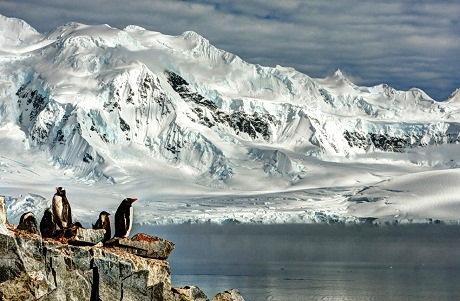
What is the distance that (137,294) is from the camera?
2145 centimetres

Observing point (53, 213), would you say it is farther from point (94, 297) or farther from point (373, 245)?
point (373, 245)

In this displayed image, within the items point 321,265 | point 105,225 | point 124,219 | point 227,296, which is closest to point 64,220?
point 105,225

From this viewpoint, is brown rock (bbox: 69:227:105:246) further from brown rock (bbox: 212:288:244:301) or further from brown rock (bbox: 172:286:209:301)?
brown rock (bbox: 212:288:244:301)

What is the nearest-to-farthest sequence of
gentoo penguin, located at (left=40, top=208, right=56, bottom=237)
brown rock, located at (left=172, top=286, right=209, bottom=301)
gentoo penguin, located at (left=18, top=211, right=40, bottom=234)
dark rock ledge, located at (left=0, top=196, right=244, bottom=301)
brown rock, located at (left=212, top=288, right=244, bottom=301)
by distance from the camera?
1. dark rock ledge, located at (left=0, top=196, right=244, bottom=301)
2. gentoo penguin, located at (left=18, top=211, right=40, bottom=234)
3. gentoo penguin, located at (left=40, top=208, right=56, bottom=237)
4. brown rock, located at (left=172, top=286, right=209, bottom=301)
5. brown rock, located at (left=212, top=288, right=244, bottom=301)

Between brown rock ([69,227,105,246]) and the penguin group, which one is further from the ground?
the penguin group

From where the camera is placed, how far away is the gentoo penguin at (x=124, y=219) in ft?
77.3

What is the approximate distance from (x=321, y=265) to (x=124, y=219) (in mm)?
85559

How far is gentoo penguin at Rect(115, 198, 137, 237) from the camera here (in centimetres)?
2355

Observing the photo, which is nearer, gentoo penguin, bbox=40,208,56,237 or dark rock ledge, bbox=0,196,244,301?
dark rock ledge, bbox=0,196,244,301

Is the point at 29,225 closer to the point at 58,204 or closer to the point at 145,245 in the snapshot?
the point at 58,204

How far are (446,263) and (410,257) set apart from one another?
38.8ft

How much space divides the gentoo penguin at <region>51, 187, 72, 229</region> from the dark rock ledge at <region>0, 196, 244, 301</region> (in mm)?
984

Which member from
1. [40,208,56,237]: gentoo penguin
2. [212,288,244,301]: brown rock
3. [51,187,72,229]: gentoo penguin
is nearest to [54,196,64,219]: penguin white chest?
[51,187,72,229]: gentoo penguin

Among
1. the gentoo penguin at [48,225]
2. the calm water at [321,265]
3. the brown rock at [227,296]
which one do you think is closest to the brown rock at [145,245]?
the gentoo penguin at [48,225]
